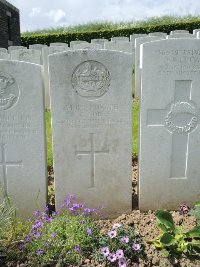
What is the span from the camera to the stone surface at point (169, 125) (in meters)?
3.12

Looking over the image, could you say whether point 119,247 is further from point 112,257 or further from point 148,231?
point 148,231

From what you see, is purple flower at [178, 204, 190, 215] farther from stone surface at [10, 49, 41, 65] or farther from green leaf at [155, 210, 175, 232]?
stone surface at [10, 49, 41, 65]

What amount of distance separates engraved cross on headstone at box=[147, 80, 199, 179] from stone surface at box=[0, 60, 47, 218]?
3.58ft

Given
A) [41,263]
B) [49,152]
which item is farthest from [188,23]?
[41,263]

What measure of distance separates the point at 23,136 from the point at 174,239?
5.40 feet

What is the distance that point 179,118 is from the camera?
3.29m

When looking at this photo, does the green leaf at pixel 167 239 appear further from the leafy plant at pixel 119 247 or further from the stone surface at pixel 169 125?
the stone surface at pixel 169 125

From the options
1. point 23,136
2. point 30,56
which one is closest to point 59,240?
point 23,136

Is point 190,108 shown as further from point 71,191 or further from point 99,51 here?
point 71,191

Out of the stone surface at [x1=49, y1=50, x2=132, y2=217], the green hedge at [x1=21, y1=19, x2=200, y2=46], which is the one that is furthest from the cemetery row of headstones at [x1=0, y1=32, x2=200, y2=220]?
the green hedge at [x1=21, y1=19, x2=200, y2=46]

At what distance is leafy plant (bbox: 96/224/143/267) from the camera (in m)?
2.60

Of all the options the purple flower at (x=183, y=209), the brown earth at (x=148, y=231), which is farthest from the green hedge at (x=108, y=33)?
the purple flower at (x=183, y=209)

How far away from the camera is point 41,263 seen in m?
2.68

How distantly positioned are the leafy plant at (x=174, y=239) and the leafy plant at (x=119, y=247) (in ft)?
0.63
